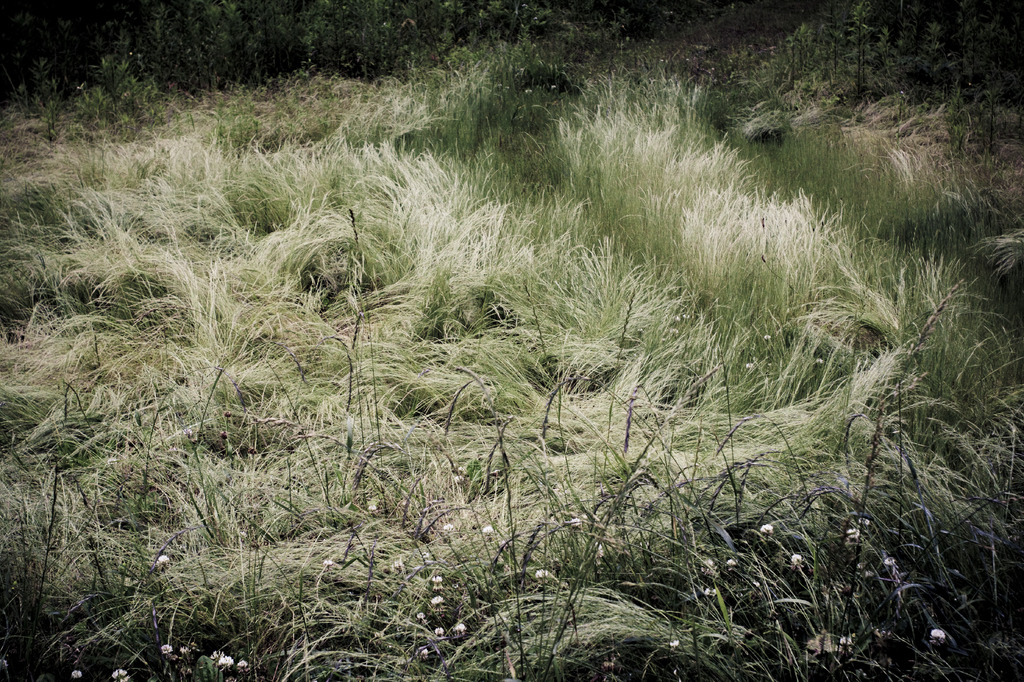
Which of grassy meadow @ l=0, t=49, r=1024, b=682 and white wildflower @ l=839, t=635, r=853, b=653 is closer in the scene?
white wildflower @ l=839, t=635, r=853, b=653

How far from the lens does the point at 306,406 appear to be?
7.29 feet

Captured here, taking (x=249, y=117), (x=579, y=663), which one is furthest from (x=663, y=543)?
(x=249, y=117)

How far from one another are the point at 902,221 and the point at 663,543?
105 inches

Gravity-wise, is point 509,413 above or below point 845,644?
below

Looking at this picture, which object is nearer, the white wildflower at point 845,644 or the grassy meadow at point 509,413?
the white wildflower at point 845,644

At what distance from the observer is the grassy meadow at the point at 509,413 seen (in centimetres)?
130

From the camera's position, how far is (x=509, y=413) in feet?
7.20

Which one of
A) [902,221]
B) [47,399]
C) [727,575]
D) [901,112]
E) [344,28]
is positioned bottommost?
[47,399]

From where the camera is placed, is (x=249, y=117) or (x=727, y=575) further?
(x=249, y=117)

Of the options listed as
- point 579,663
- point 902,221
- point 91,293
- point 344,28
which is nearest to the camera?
point 579,663

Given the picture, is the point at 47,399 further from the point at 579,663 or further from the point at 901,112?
the point at 901,112

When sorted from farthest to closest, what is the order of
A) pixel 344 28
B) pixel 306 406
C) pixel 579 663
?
pixel 344 28
pixel 306 406
pixel 579 663

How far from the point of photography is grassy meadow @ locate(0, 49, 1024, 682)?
1.30 metres

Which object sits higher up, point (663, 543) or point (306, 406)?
point (663, 543)
